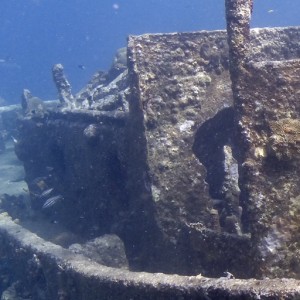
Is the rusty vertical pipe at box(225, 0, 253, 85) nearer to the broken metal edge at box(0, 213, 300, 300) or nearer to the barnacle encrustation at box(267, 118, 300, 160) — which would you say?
Answer: the barnacle encrustation at box(267, 118, 300, 160)

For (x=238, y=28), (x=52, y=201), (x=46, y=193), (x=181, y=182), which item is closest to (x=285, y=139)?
(x=238, y=28)

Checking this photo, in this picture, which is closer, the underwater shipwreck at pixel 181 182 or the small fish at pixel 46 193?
the underwater shipwreck at pixel 181 182

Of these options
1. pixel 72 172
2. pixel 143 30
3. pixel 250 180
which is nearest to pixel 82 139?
pixel 72 172

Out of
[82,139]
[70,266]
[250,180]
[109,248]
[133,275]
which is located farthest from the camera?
[82,139]

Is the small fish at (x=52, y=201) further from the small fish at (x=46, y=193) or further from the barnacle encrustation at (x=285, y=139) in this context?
the barnacle encrustation at (x=285, y=139)

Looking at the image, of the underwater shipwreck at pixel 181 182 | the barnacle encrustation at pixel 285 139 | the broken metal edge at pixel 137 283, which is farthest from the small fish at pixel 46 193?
the barnacle encrustation at pixel 285 139

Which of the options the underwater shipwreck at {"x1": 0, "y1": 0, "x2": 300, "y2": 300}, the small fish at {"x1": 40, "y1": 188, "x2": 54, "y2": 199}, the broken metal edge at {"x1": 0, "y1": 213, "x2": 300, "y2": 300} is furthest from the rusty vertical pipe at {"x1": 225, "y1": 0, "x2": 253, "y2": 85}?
the small fish at {"x1": 40, "y1": 188, "x2": 54, "y2": 199}

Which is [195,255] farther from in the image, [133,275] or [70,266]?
[70,266]

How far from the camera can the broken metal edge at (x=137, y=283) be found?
300cm

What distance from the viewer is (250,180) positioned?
3.81m

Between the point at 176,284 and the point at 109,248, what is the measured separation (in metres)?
3.11

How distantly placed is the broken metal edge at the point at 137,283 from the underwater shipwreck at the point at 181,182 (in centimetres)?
1

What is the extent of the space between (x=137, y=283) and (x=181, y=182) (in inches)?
87.5

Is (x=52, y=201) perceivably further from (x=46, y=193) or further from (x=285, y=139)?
(x=285, y=139)
